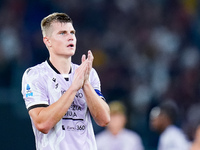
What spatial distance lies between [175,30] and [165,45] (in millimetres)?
825

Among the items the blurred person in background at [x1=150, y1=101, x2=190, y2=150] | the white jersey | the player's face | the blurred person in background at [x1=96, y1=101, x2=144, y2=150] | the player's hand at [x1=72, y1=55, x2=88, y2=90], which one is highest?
the player's face

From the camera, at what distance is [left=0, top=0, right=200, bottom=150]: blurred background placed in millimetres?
11781

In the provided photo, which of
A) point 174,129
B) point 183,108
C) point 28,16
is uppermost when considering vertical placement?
point 28,16

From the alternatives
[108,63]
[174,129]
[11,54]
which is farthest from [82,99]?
[108,63]

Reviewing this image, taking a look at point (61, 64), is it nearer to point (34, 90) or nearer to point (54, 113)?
point (34, 90)

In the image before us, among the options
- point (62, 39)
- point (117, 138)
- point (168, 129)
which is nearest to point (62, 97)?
point (62, 39)

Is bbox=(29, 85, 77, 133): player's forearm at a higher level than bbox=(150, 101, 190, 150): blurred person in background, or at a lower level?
higher

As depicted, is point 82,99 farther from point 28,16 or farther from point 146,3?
point 146,3

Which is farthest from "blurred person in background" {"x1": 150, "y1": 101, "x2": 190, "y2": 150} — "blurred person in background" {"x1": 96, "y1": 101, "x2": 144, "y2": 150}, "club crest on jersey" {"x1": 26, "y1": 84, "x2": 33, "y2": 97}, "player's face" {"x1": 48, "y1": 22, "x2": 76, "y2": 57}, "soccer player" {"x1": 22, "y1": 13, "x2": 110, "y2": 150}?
"club crest on jersey" {"x1": 26, "y1": 84, "x2": 33, "y2": 97}

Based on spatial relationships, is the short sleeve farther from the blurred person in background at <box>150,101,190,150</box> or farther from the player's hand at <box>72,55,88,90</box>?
the blurred person in background at <box>150,101,190,150</box>

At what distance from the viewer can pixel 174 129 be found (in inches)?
332

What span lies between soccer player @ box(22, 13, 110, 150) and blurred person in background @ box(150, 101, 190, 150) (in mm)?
3808

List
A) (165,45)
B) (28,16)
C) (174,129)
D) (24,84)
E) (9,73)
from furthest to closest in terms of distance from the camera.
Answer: (165,45) < (28,16) < (9,73) < (174,129) < (24,84)

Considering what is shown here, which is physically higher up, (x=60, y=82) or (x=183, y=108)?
(x=60, y=82)
